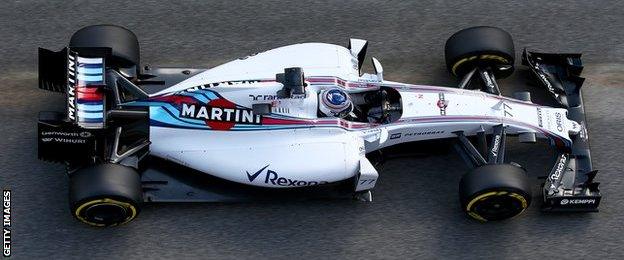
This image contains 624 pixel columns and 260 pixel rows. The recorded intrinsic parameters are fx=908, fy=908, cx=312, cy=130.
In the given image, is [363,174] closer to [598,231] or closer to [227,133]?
[227,133]

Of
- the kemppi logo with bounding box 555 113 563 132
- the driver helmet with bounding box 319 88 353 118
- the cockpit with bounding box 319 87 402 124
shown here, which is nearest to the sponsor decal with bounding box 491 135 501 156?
the kemppi logo with bounding box 555 113 563 132

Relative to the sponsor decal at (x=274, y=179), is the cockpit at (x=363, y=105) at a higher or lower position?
higher

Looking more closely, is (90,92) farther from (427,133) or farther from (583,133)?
(583,133)

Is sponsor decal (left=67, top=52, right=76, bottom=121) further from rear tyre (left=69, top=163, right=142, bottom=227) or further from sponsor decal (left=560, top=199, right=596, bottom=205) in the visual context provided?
sponsor decal (left=560, top=199, right=596, bottom=205)

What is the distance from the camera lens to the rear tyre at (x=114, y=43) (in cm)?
1098

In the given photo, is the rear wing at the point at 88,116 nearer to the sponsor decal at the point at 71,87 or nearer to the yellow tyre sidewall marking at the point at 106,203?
the sponsor decal at the point at 71,87

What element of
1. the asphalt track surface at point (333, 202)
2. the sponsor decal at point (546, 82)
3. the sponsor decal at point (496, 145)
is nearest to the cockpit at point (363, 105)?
the asphalt track surface at point (333, 202)

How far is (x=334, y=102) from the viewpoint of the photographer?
405 inches

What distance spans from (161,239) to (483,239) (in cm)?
375

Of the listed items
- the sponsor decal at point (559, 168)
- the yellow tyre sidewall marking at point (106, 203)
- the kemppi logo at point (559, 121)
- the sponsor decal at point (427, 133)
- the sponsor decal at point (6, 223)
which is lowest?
the sponsor decal at point (6, 223)

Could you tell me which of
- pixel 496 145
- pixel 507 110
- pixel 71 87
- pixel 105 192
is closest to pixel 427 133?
pixel 496 145

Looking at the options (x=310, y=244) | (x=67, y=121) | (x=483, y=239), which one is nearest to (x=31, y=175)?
(x=67, y=121)

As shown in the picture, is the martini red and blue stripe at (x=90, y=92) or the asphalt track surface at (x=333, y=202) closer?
the martini red and blue stripe at (x=90, y=92)

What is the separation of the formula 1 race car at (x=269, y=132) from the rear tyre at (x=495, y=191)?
0.6 inches
